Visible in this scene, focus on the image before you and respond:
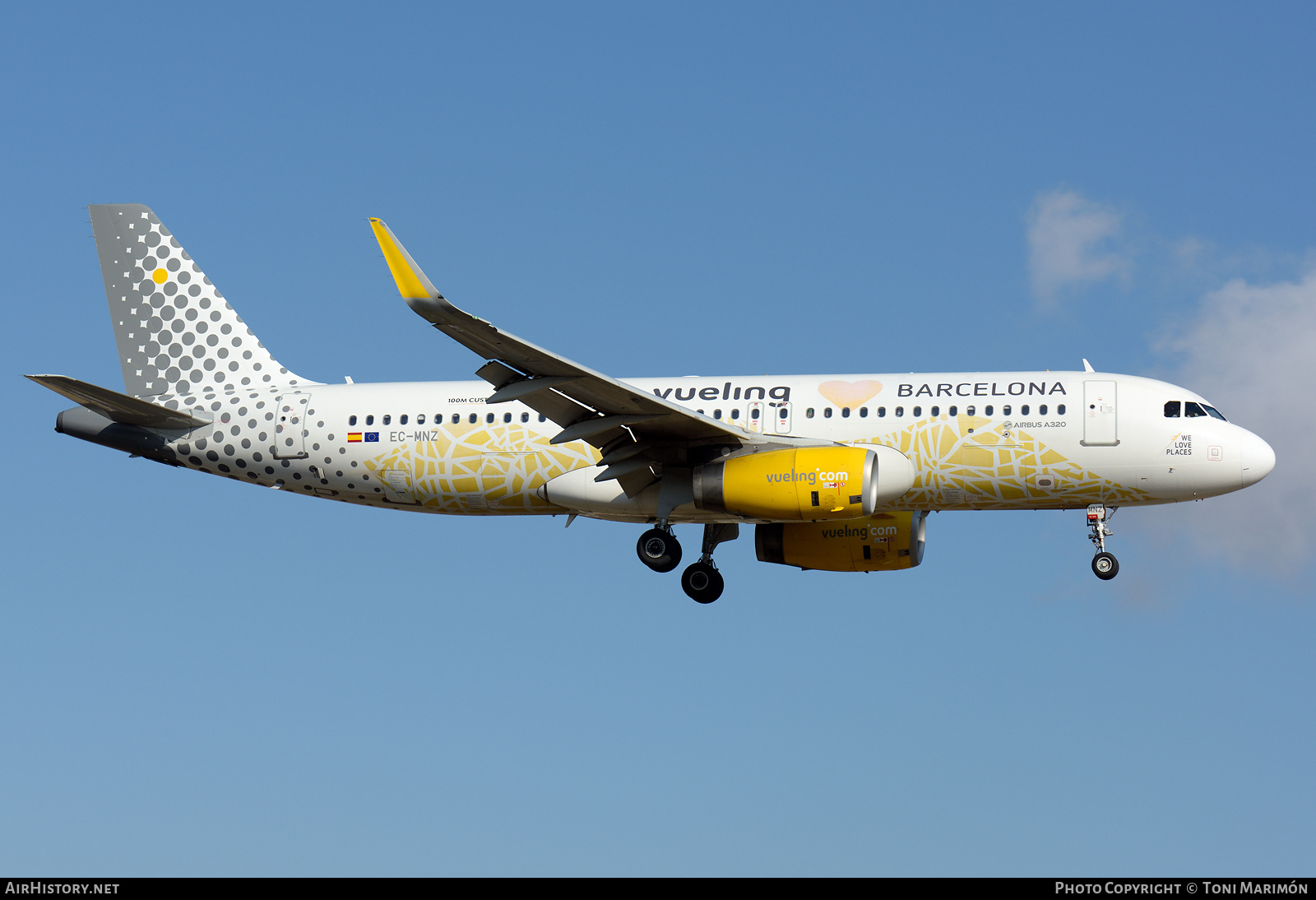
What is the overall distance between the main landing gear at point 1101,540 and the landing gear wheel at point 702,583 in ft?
26.2

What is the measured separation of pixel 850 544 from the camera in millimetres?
34156

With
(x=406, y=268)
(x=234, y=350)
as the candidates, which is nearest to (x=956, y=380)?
(x=406, y=268)

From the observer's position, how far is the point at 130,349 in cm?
3612

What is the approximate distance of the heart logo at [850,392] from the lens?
30.5 meters

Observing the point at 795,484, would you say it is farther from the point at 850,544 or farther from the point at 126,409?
the point at 126,409

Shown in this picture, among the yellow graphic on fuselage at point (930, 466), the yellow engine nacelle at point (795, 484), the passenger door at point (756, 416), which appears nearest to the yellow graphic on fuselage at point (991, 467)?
the yellow graphic on fuselage at point (930, 466)

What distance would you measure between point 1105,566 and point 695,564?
28.6ft

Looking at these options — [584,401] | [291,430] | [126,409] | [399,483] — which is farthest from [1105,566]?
[126,409]

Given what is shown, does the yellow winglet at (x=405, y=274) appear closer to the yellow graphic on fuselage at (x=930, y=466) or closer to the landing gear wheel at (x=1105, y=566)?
the yellow graphic on fuselage at (x=930, y=466)

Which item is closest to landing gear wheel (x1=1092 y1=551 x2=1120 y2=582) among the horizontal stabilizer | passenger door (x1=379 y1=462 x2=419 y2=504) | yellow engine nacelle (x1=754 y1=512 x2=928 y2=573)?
yellow engine nacelle (x1=754 y1=512 x2=928 y2=573)

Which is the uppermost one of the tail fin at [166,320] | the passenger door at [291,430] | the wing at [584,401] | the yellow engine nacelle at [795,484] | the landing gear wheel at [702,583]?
the tail fin at [166,320]
